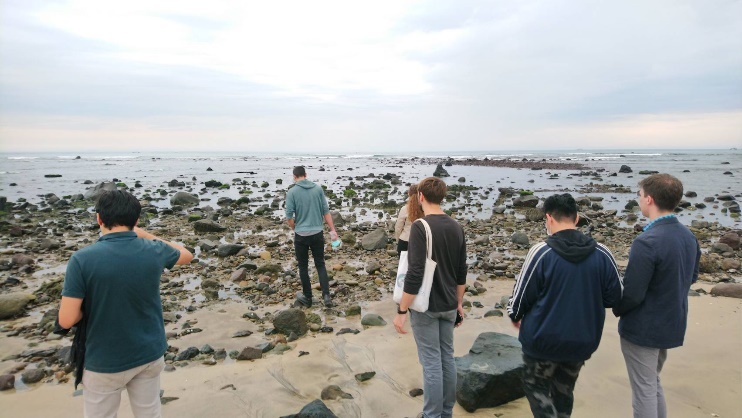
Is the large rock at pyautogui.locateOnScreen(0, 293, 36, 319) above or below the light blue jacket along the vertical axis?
below

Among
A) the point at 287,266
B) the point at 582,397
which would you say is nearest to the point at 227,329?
the point at 287,266

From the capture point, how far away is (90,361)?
112 inches

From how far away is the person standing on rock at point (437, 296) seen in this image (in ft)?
11.9

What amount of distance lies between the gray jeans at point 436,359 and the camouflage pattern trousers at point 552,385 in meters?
0.77

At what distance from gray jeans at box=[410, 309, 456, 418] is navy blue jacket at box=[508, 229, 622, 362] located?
2.90 ft

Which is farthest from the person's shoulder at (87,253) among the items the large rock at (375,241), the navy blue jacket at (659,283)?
the large rock at (375,241)

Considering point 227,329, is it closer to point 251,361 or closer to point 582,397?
point 251,361

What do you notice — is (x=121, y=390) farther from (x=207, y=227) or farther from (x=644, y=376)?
(x=207, y=227)

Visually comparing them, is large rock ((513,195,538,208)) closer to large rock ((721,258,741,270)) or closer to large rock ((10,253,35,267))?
large rock ((721,258,741,270))

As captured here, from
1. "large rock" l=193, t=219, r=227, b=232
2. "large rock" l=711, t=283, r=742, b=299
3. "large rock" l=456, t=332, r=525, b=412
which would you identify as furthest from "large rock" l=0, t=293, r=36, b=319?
"large rock" l=711, t=283, r=742, b=299

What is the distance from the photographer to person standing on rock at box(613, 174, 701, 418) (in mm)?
3080

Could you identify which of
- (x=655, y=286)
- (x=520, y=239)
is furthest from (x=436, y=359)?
(x=520, y=239)

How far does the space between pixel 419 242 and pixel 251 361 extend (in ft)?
11.1

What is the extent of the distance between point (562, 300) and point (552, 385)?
733 mm
